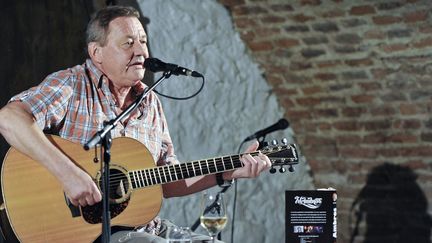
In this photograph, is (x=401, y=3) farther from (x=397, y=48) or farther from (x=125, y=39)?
(x=125, y=39)

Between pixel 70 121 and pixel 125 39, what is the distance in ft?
1.43

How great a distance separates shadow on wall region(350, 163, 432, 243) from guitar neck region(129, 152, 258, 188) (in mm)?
1741

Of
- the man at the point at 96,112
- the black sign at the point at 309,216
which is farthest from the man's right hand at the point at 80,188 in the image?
the black sign at the point at 309,216

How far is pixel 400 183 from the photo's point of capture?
5117 millimetres

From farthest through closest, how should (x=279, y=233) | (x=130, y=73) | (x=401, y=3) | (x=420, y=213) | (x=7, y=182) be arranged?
(x=279, y=233)
(x=420, y=213)
(x=401, y=3)
(x=130, y=73)
(x=7, y=182)

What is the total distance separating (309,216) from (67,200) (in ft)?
3.41

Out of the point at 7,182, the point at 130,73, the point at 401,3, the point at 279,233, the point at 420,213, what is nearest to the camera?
the point at 7,182

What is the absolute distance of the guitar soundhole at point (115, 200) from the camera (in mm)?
3424

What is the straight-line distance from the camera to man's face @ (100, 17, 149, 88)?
3652 millimetres

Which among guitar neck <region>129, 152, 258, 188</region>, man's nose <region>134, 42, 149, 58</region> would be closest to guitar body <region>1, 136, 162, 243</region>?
guitar neck <region>129, 152, 258, 188</region>

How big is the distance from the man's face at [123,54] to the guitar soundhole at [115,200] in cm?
42

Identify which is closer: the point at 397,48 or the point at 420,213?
the point at 397,48

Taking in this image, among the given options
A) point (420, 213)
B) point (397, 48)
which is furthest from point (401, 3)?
point (420, 213)

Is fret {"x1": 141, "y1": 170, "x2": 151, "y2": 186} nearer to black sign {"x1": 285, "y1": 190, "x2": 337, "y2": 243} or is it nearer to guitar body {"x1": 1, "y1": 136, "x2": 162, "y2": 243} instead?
guitar body {"x1": 1, "y1": 136, "x2": 162, "y2": 243}
